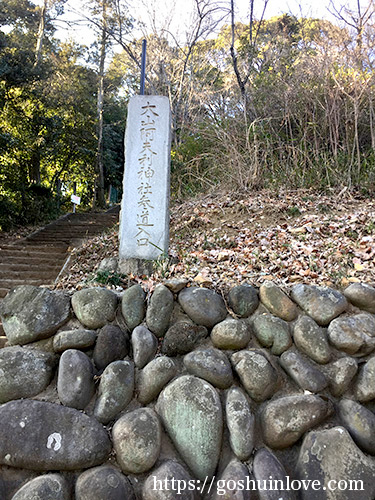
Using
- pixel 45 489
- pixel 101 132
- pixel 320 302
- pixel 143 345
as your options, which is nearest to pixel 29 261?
pixel 143 345

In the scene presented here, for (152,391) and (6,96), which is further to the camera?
(6,96)

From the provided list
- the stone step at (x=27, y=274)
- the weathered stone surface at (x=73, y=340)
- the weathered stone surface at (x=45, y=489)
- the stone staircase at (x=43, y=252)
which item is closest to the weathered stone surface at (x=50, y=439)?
the weathered stone surface at (x=45, y=489)

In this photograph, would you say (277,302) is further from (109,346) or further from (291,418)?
(109,346)

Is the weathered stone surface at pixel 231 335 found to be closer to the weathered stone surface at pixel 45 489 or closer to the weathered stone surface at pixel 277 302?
the weathered stone surface at pixel 277 302

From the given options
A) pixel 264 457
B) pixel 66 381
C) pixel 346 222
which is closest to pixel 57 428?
pixel 66 381

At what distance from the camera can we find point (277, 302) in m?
2.46

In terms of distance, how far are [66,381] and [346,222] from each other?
11.8 ft

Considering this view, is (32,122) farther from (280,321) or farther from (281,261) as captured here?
(280,321)

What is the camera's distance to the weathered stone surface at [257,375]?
215 cm

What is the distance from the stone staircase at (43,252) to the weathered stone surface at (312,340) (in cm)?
285

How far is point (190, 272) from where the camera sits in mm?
3211

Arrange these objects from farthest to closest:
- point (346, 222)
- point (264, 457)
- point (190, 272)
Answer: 1. point (346, 222)
2. point (190, 272)
3. point (264, 457)

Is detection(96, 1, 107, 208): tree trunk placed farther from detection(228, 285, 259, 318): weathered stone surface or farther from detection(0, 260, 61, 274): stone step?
detection(228, 285, 259, 318): weathered stone surface

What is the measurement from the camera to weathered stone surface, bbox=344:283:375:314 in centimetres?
239
